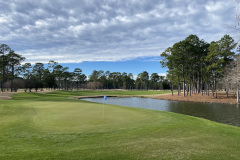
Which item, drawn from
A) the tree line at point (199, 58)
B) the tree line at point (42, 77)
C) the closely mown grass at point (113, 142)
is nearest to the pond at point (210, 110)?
the closely mown grass at point (113, 142)

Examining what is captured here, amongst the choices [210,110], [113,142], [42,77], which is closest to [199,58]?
[210,110]

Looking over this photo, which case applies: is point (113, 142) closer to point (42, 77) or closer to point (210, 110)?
point (210, 110)

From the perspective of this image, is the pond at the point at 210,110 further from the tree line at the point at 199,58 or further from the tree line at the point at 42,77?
the tree line at the point at 42,77

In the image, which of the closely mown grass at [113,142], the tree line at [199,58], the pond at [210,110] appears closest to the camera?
the closely mown grass at [113,142]

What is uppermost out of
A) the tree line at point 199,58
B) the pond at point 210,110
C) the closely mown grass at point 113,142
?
the tree line at point 199,58

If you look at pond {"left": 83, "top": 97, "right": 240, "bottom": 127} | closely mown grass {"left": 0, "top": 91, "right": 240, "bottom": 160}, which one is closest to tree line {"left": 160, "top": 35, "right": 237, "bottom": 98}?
pond {"left": 83, "top": 97, "right": 240, "bottom": 127}

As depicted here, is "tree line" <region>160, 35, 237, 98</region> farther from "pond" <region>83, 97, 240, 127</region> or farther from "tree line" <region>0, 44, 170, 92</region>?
"tree line" <region>0, 44, 170, 92</region>

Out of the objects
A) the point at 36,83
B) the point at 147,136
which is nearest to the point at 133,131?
the point at 147,136

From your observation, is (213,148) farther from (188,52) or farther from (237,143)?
(188,52)

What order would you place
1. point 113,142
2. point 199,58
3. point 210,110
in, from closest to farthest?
1. point 113,142
2. point 210,110
3. point 199,58

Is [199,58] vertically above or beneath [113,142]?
above

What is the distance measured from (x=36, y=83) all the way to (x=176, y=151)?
8380 cm

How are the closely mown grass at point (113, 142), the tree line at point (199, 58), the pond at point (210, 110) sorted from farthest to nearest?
the tree line at point (199, 58) → the pond at point (210, 110) → the closely mown grass at point (113, 142)

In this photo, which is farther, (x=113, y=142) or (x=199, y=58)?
(x=199, y=58)
